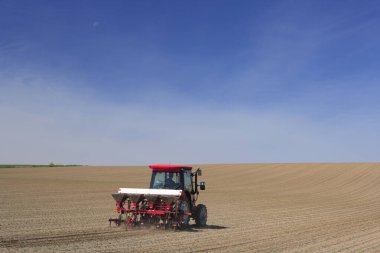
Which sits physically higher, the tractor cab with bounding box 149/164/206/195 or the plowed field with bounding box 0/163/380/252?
the tractor cab with bounding box 149/164/206/195

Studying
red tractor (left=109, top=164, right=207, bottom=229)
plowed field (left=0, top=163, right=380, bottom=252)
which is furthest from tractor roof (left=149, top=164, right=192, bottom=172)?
plowed field (left=0, top=163, right=380, bottom=252)

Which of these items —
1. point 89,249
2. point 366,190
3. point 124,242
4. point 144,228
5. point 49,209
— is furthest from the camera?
point 366,190

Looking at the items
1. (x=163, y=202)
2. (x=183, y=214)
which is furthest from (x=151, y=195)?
(x=183, y=214)

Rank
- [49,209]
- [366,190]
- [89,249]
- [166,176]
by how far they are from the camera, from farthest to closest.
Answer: [366,190]
[49,209]
[166,176]
[89,249]

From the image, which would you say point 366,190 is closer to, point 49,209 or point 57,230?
point 49,209

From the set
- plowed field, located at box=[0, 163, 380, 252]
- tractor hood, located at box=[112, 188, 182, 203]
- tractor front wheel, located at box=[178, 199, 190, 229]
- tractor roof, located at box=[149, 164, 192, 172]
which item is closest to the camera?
plowed field, located at box=[0, 163, 380, 252]

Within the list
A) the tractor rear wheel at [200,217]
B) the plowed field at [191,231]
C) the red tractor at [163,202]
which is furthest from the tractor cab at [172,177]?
the plowed field at [191,231]

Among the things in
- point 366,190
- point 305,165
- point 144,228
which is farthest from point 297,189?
point 144,228

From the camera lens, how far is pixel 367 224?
18797mm

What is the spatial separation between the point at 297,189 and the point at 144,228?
28.9 metres

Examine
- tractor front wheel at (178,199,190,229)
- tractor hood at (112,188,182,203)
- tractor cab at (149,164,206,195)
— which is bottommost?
tractor front wheel at (178,199,190,229)

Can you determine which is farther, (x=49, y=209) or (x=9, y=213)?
(x=49, y=209)

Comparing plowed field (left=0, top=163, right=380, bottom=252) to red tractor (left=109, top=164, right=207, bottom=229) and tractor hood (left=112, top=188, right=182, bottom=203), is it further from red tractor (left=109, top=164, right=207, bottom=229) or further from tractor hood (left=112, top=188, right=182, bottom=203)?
tractor hood (left=112, top=188, right=182, bottom=203)

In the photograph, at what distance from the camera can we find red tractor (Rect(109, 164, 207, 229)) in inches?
614
